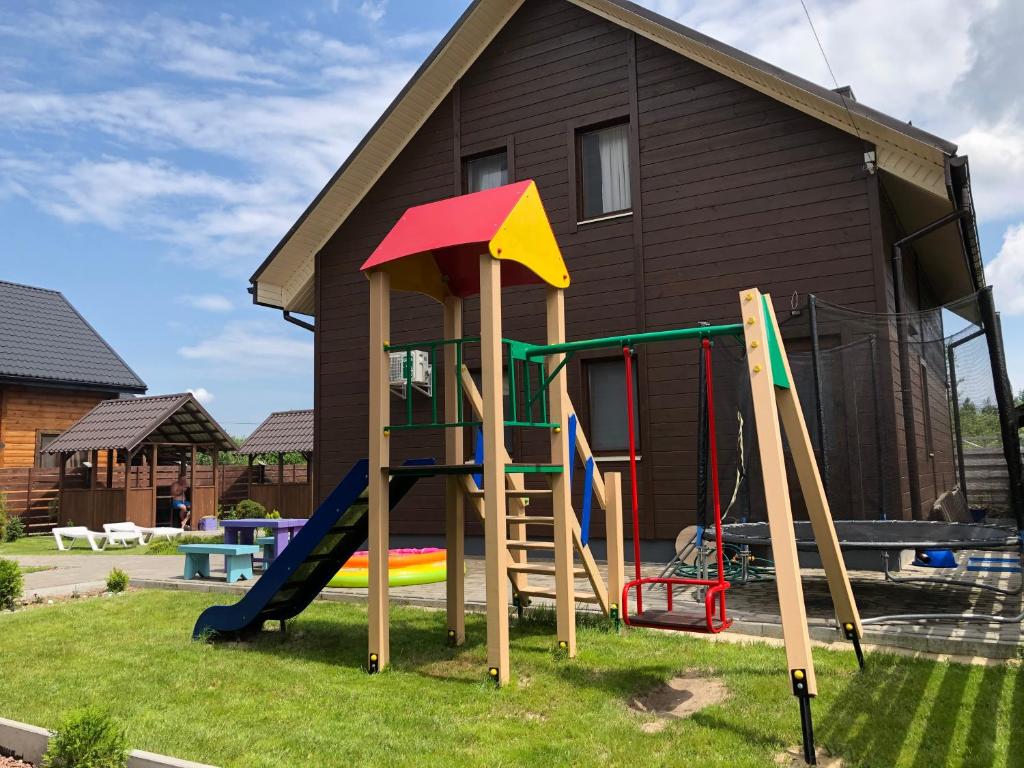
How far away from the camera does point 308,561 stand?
231 inches

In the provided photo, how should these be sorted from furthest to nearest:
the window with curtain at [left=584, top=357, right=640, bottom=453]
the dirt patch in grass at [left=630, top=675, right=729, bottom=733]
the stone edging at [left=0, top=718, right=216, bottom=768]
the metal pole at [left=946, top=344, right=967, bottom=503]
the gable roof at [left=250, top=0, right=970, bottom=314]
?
the window with curtain at [left=584, top=357, right=640, bottom=453] < the gable roof at [left=250, top=0, right=970, bottom=314] < the metal pole at [left=946, top=344, right=967, bottom=503] < the dirt patch in grass at [left=630, top=675, right=729, bottom=733] < the stone edging at [left=0, top=718, right=216, bottom=768]

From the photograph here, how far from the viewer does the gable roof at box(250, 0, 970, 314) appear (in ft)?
28.6

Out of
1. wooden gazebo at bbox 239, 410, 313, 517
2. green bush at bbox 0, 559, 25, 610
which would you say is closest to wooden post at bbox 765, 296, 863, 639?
green bush at bbox 0, 559, 25, 610

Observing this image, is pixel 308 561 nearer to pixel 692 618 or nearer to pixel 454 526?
pixel 454 526

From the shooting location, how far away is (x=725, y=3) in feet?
22.7

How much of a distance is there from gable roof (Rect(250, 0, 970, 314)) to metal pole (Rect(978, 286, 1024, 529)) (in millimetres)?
2743

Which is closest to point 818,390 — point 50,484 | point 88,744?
point 88,744

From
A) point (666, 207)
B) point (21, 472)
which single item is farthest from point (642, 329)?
point (21, 472)

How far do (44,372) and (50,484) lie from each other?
13.9ft

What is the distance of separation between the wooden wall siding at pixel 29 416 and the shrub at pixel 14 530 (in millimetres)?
3683

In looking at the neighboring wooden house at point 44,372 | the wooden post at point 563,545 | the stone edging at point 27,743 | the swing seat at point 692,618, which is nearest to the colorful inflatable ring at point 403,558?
the wooden post at point 563,545

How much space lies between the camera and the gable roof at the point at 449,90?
8703 mm

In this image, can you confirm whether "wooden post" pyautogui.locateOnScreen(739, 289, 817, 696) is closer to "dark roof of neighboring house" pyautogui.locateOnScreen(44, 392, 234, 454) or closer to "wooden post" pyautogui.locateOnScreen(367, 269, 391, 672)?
"wooden post" pyautogui.locateOnScreen(367, 269, 391, 672)

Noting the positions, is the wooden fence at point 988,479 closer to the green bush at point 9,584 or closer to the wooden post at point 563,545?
the wooden post at point 563,545
